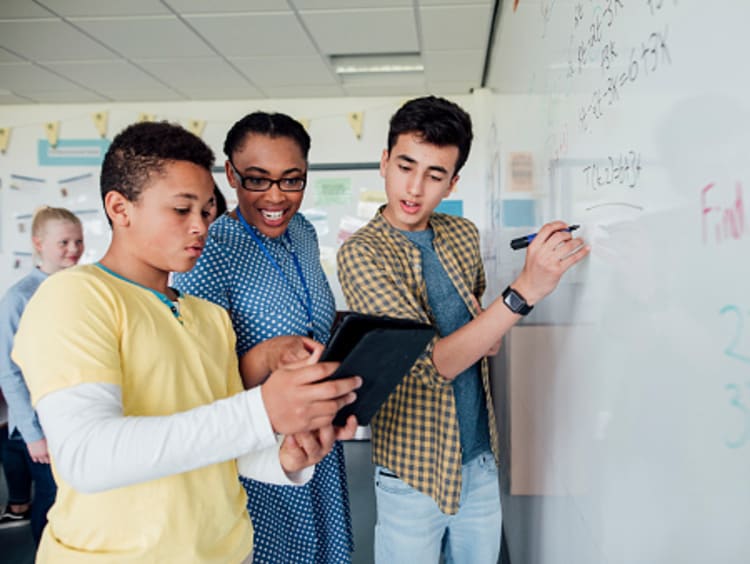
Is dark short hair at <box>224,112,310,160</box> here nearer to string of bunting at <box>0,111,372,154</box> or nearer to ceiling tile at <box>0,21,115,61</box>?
ceiling tile at <box>0,21,115,61</box>

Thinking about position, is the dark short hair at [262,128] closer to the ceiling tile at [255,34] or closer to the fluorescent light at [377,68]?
the ceiling tile at [255,34]

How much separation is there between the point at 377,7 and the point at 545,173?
168 centimetres

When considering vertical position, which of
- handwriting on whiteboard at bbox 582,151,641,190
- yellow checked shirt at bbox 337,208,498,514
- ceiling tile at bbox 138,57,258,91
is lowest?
yellow checked shirt at bbox 337,208,498,514

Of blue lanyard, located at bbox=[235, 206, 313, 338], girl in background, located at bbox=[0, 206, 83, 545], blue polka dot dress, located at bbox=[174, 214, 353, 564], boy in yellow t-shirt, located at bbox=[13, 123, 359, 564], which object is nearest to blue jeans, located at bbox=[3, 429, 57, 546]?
girl in background, located at bbox=[0, 206, 83, 545]

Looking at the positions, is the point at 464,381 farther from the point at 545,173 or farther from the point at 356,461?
the point at 356,461

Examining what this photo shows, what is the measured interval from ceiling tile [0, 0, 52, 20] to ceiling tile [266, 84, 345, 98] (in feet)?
4.57

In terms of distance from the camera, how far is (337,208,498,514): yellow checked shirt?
969 millimetres

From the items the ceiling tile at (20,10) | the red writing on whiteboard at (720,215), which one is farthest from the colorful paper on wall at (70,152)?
the red writing on whiteboard at (720,215)

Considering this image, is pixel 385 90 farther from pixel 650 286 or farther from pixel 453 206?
pixel 650 286

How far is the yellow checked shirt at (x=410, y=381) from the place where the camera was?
0.97 meters

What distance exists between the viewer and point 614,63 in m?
0.71

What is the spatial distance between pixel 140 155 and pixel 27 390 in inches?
60.1

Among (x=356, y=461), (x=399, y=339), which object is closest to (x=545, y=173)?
(x=399, y=339)

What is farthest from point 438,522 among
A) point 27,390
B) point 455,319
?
point 27,390
